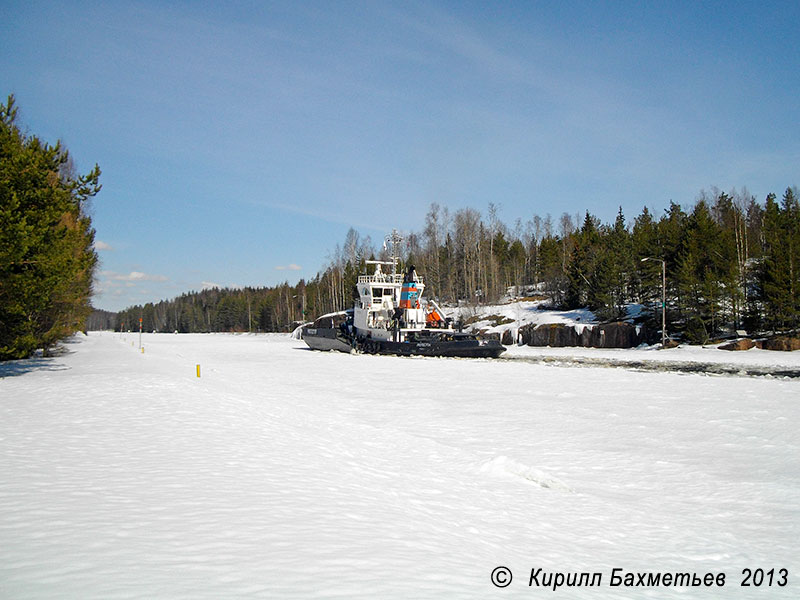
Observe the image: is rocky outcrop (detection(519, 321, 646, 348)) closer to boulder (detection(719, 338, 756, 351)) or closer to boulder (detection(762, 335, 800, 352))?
boulder (detection(719, 338, 756, 351))

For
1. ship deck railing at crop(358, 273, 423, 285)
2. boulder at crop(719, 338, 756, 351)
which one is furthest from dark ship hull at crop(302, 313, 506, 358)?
boulder at crop(719, 338, 756, 351)

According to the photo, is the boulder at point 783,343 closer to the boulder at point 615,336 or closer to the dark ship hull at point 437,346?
the boulder at point 615,336

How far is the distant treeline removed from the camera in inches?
1462

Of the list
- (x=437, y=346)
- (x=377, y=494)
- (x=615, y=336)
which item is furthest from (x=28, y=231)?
(x=615, y=336)

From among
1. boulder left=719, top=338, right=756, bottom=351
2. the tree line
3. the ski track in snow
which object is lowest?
the ski track in snow

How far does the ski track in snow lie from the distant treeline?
1028 inches

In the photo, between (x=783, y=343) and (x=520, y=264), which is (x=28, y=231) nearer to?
(x=783, y=343)

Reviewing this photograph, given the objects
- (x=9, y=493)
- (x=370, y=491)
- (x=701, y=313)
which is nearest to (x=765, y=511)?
(x=370, y=491)

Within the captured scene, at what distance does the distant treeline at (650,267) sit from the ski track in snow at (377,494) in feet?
85.6

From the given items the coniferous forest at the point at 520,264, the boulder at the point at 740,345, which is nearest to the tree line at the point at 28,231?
the coniferous forest at the point at 520,264

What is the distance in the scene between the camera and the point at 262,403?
13680 mm

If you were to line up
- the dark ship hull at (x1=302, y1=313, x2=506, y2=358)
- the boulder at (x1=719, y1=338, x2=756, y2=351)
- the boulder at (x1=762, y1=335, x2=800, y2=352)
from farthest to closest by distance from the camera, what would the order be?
the dark ship hull at (x1=302, y1=313, x2=506, y2=358)
the boulder at (x1=719, y1=338, x2=756, y2=351)
the boulder at (x1=762, y1=335, x2=800, y2=352)

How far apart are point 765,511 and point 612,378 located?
47.8 ft

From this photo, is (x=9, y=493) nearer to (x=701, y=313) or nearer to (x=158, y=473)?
(x=158, y=473)
